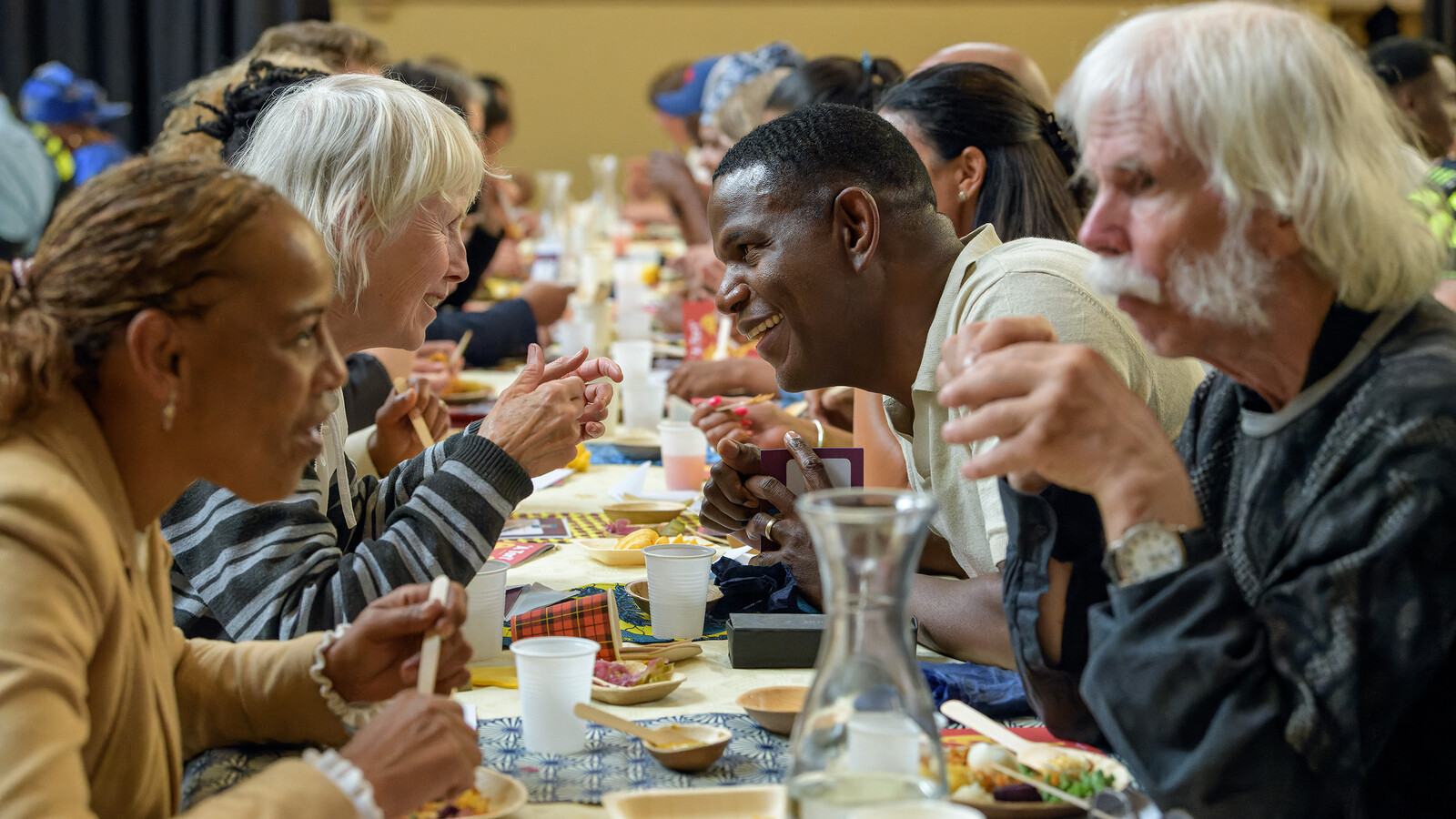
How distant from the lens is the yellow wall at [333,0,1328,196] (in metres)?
11.8

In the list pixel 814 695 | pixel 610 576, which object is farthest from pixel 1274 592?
pixel 610 576

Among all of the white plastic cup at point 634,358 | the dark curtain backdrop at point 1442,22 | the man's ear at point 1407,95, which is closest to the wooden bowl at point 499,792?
the white plastic cup at point 634,358

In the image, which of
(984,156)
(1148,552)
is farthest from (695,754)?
(984,156)

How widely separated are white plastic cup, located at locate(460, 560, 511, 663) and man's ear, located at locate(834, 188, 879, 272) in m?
0.73

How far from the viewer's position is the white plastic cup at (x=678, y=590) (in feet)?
5.93

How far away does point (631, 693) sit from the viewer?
1.55 meters

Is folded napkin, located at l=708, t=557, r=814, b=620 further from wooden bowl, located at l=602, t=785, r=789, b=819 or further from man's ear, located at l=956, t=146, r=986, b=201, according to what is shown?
man's ear, located at l=956, t=146, r=986, b=201

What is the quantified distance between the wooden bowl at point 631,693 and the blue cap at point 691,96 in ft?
21.4

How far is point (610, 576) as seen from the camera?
85.6 inches

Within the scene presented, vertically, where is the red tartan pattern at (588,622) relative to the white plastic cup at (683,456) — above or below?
above

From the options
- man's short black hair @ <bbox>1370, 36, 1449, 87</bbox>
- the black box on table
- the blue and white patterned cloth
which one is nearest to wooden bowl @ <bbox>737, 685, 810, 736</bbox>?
the blue and white patterned cloth

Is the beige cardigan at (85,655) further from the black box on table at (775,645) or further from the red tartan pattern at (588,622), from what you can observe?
the black box on table at (775,645)

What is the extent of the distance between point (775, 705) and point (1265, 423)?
0.62 meters

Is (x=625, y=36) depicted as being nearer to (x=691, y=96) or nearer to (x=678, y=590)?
(x=691, y=96)
